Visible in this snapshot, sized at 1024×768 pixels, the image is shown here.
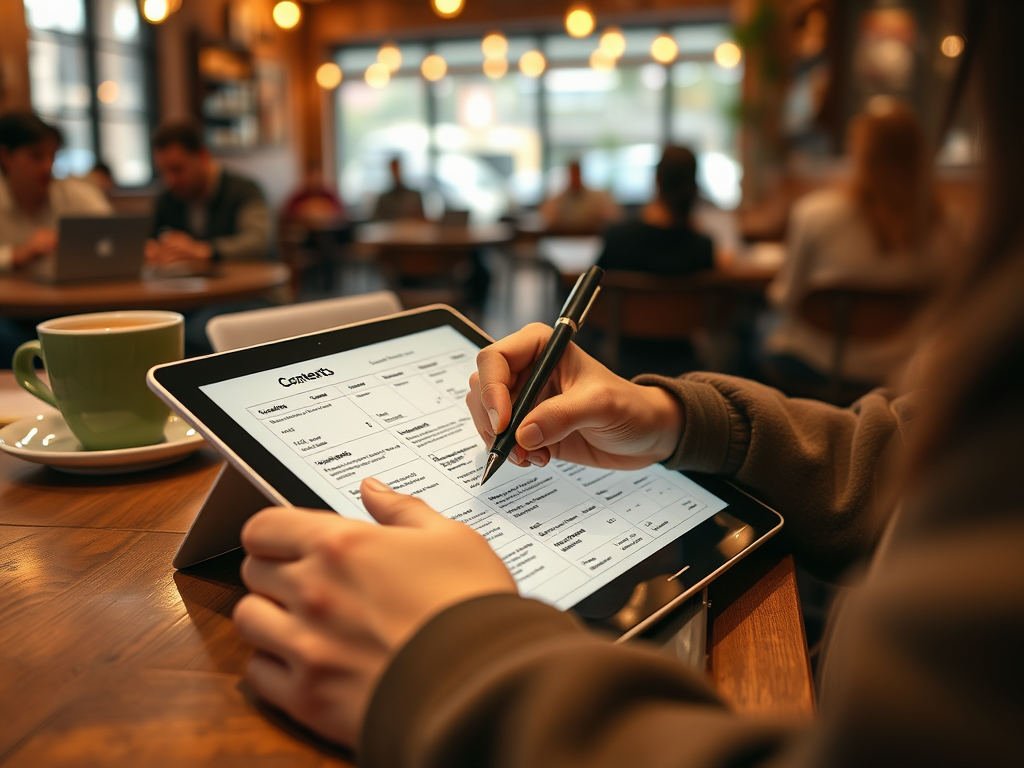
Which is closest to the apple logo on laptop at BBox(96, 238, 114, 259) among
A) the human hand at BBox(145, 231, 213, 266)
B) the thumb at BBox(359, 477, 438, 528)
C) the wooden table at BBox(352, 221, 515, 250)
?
the human hand at BBox(145, 231, 213, 266)

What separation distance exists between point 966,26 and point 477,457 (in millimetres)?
456

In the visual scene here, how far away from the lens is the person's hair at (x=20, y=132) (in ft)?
11.0

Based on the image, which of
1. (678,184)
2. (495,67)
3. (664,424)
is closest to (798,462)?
(664,424)

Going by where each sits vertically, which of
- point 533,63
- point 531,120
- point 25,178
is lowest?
point 25,178

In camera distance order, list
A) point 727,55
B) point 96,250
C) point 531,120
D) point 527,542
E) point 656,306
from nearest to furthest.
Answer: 1. point 527,542
2. point 96,250
3. point 656,306
4. point 727,55
5. point 531,120

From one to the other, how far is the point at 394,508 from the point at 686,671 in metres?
0.20

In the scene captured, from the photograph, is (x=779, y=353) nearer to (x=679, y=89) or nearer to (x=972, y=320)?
(x=972, y=320)

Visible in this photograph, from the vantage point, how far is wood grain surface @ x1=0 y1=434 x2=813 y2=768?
43cm

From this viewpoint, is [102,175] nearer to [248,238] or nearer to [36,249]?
[248,238]

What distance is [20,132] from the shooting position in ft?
11.0

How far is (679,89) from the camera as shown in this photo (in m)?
10.3

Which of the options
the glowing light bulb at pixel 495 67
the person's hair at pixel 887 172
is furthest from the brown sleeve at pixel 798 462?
the glowing light bulb at pixel 495 67

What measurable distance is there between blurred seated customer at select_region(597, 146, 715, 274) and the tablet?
2748 mm

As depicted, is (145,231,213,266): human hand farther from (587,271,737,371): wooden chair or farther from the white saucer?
the white saucer
